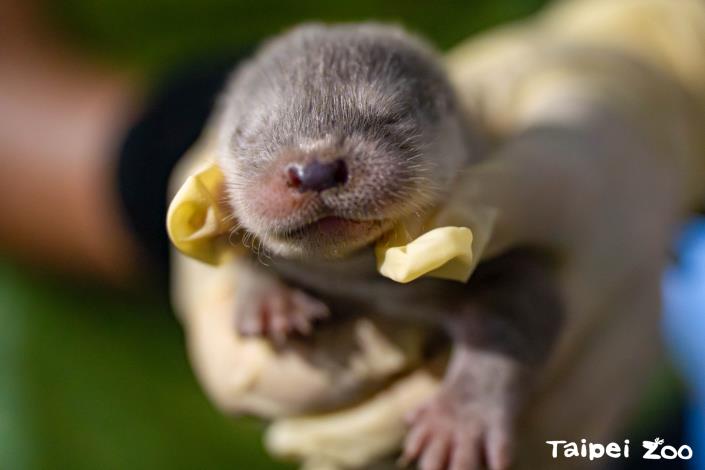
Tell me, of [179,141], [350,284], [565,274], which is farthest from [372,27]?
[179,141]

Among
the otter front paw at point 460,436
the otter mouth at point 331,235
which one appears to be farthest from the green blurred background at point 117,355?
the otter mouth at point 331,235

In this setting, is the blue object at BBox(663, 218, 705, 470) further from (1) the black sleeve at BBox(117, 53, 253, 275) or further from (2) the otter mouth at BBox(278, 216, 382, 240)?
(2) the otter mouth at BBox(278, 216, 382, 240)

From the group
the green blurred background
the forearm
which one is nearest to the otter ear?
the forearm

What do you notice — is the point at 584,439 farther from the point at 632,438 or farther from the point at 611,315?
the point at 632,438

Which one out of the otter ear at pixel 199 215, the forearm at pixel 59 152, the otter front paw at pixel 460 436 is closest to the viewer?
the otter ear at pixel 199 215

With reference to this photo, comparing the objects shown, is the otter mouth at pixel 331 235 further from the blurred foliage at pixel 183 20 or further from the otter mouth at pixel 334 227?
the blurred foliage at pixel 183 20

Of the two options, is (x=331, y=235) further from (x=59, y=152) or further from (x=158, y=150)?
(x=59, y=152)

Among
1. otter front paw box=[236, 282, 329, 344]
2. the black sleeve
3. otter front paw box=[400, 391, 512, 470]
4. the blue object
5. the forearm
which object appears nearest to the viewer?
otter front paw box=[400, 391, 512, 470]
